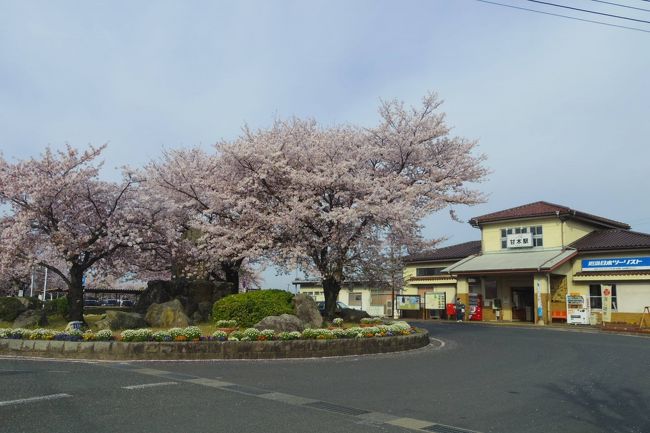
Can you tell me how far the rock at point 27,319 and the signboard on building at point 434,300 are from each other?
2817cm

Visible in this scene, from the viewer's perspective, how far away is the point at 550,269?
99.5 ft

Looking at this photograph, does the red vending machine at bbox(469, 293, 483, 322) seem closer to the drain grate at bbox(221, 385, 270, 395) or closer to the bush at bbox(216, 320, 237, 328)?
the bush at bbox(216, 320, 237, 328)

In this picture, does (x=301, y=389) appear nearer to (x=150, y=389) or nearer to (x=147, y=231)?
(x=150, y=389)

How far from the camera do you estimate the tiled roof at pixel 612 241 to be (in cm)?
3008

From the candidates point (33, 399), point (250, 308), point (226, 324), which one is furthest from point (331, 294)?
point (33, 399)

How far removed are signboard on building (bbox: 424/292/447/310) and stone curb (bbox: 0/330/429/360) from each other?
83.5 feet

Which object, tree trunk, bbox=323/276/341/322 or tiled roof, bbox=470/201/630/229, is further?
tiled roof, bbox=470/201/630/229

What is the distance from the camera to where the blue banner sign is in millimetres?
29469

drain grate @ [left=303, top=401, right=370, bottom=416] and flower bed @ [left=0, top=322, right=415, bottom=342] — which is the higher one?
flower bed @ [left=0, top=322, right=415, bottom=342]

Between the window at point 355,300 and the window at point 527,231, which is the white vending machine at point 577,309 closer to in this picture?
the window at point 527,231

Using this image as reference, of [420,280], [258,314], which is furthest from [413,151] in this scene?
[420,280]

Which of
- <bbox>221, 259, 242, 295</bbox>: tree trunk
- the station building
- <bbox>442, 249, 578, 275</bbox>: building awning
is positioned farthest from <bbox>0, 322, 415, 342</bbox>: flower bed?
<bbox>442, 249, 578, 275</bbox>: building awning

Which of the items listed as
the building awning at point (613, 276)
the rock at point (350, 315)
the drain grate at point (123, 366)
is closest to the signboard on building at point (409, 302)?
the building awning at point (613, 276)

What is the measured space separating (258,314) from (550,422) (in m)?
11.6
